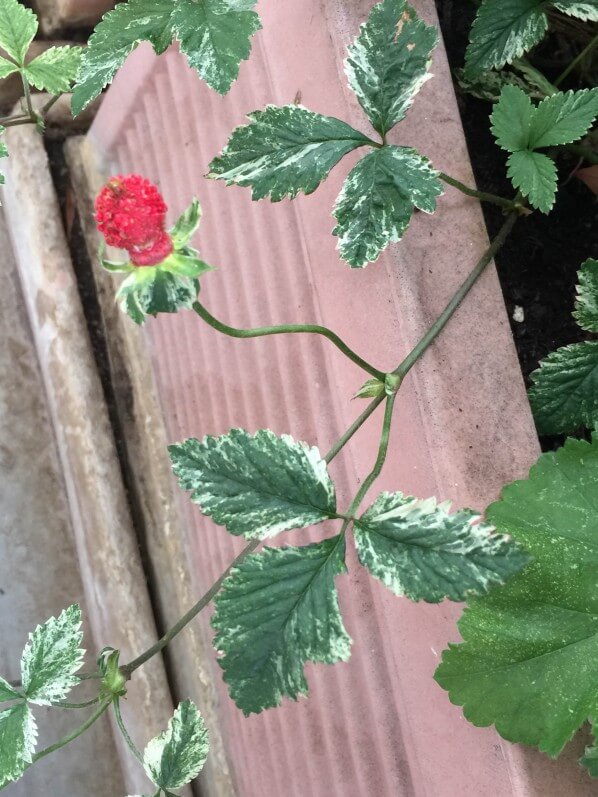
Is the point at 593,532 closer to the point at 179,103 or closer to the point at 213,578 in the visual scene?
the point at 213,578

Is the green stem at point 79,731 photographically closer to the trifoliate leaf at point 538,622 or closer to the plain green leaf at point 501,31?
the trifoliate leaf at point 538,622

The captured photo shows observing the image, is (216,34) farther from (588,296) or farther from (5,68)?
(588,296)

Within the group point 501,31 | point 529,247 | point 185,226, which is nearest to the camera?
point 185,226

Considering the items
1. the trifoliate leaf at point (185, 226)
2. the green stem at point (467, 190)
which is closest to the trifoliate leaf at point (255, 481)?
the trifoliate leaf at point (185, 226)

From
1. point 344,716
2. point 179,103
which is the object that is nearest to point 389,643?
point 344,716

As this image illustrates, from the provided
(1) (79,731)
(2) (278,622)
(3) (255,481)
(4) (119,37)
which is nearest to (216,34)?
(4) (119,37)

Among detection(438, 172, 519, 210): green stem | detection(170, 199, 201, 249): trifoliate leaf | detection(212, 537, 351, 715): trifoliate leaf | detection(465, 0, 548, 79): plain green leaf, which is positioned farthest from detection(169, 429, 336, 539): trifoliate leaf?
detection(465, 0, 548, 79): plain green leaf
